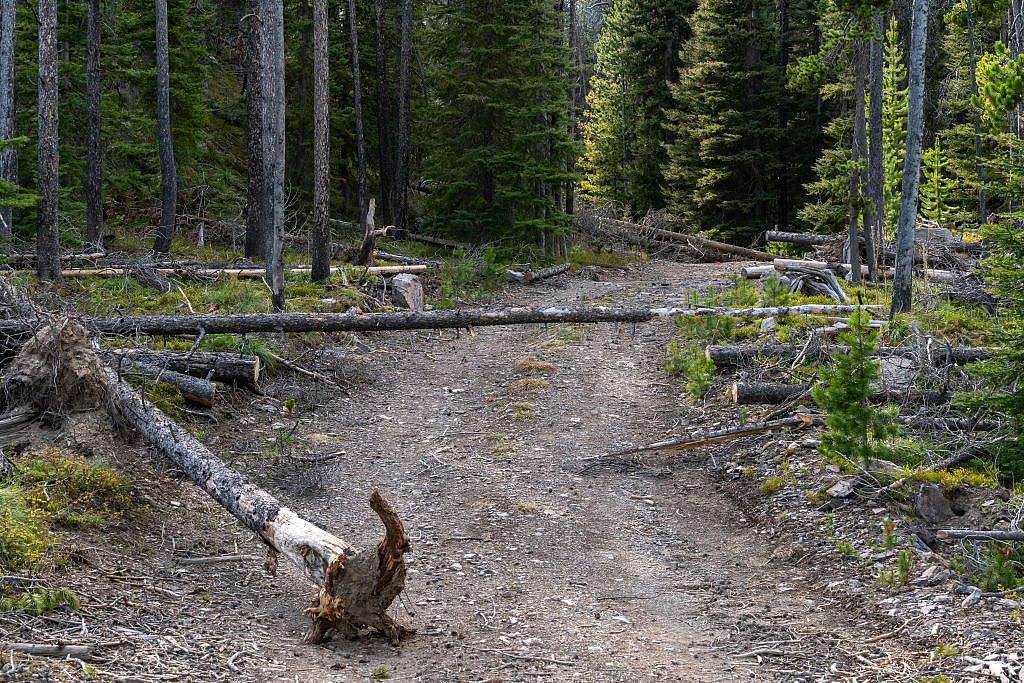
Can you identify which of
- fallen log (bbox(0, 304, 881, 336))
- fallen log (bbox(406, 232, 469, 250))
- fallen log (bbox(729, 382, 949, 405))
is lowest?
fallen log (bbox(729, 382, 949, 405))

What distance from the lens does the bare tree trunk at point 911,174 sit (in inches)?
498

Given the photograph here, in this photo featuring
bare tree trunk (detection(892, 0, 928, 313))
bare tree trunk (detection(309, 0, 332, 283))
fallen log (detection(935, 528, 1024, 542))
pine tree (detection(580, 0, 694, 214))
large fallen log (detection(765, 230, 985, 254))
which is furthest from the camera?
pine tree (detection(580, 0, 694, 214))

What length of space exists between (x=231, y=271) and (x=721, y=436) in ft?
34.1

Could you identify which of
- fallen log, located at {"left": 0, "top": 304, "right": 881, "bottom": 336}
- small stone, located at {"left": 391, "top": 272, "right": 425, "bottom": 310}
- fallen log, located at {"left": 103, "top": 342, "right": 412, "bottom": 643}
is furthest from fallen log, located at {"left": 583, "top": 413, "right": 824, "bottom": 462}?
small stone, located at {"left": 391, "top": 272, "right": 425, "bottom": 310}

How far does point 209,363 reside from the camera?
408 inches

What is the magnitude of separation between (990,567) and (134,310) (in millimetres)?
11677

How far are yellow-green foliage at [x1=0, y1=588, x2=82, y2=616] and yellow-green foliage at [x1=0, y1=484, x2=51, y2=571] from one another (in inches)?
13.0

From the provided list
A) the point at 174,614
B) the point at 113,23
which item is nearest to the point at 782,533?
the point at 174,614

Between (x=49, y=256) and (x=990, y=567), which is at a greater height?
(x=49, y=256)

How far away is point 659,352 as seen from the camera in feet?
45.2

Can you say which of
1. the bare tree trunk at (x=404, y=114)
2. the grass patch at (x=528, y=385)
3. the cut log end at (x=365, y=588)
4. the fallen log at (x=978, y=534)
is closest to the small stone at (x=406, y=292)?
the grass patch at (x=528, y=385)

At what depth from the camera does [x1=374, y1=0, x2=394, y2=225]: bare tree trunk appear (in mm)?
25125

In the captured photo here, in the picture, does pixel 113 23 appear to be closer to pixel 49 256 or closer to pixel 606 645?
pixel 49 256

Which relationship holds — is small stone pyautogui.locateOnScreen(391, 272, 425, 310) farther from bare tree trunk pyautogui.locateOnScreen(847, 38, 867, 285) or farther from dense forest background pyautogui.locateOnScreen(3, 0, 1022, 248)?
bare tree trunk pyautogui.locateOnScreen(847, 38, 867, 285)
